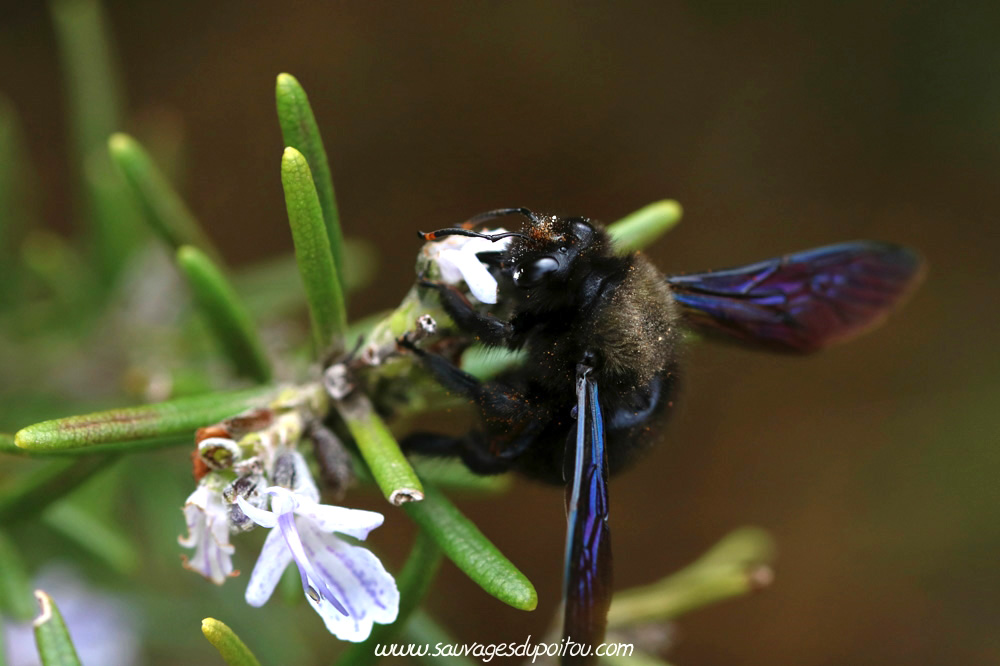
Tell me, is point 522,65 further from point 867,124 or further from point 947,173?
point 947,173

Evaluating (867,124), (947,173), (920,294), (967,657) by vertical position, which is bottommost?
(967,657)

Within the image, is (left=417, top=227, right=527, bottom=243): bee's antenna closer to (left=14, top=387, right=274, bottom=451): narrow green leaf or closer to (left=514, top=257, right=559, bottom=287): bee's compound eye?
(left=514, top=257, right=559, bottom=287): bee's compound eye

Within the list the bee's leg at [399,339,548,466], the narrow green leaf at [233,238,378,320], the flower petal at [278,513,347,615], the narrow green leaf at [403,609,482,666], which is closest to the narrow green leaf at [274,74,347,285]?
the bee's leg at [399,339,548,466]

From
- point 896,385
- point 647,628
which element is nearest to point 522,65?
point 896,385

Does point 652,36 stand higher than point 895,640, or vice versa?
point 652,36

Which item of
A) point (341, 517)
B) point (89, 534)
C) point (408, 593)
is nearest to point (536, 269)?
point (341, 517)

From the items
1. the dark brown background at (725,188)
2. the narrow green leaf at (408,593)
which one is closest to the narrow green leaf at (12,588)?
the narrow green leaf at (408,593)

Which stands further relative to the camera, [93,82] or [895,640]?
[895,640]

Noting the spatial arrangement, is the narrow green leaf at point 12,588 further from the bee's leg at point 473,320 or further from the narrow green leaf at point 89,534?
the bee's leg at point 473,320
